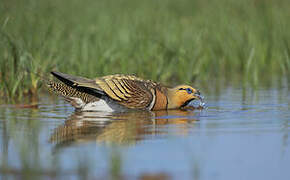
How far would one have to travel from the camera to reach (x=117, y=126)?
6.58m

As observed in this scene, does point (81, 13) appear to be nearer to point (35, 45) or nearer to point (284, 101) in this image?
point (35, 45)

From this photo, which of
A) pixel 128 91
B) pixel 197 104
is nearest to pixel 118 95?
pixel 128 91

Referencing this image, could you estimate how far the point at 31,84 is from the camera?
942 cm

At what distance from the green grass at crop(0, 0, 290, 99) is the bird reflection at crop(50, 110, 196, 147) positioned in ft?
6.49

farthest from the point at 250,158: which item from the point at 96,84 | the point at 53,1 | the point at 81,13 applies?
the point at 53,1

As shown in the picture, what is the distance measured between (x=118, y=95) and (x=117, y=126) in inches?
59.7

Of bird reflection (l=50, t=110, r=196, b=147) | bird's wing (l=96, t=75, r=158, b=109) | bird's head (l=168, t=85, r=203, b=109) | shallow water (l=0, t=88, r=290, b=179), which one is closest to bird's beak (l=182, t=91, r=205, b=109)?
bird's head (l=168, t=85, r=203, b=109)

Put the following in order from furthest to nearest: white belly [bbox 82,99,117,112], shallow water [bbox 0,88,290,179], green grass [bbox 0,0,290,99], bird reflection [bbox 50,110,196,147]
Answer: green grass [bbox 0,0,290,99], white belly [bbox 82,99,117,112], bird reflection [bbox 50,110,196,147], shallow water [bbox 0,88,290,179]

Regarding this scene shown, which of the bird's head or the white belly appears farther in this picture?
the bird's head

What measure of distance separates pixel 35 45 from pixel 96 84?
239 centimetres

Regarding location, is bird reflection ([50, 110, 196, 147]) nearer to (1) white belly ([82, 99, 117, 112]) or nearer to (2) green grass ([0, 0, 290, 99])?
(1) white belly ([82, 99, 117, 112])

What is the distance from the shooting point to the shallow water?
439cm

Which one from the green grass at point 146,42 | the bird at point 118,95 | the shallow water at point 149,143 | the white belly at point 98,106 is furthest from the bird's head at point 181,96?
the green grass at point 146,42

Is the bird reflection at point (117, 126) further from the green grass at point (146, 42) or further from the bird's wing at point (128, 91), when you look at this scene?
the green grass at point (146, 42)
